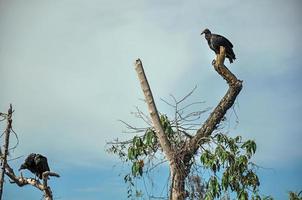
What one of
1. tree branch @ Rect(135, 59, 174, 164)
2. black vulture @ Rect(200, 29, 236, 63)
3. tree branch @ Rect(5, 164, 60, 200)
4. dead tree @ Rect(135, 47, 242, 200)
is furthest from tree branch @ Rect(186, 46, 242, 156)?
tree branch @ Rect(5, 164, 60, 200)

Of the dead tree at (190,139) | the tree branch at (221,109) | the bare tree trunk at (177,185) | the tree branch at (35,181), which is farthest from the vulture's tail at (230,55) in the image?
the tree branch at (35,181)

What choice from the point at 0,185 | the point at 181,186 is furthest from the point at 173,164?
the point at 0,185

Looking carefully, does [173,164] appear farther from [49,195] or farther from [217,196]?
[49,195]

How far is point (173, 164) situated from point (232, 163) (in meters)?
0.75

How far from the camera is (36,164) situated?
19.7 feet

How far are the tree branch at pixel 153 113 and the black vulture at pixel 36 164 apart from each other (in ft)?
7.91

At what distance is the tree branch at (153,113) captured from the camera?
4078 millimetres

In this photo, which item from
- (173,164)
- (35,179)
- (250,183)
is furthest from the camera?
(35,179)

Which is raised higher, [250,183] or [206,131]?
[206,131]

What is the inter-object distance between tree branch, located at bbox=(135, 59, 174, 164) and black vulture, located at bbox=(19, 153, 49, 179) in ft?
7.91

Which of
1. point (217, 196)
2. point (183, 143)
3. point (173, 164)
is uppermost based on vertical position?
point (183, 143)

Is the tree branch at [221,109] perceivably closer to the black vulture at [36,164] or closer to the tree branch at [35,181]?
the tree branch at [35,181]

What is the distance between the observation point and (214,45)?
5.21 m

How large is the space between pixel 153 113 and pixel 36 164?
263cm
